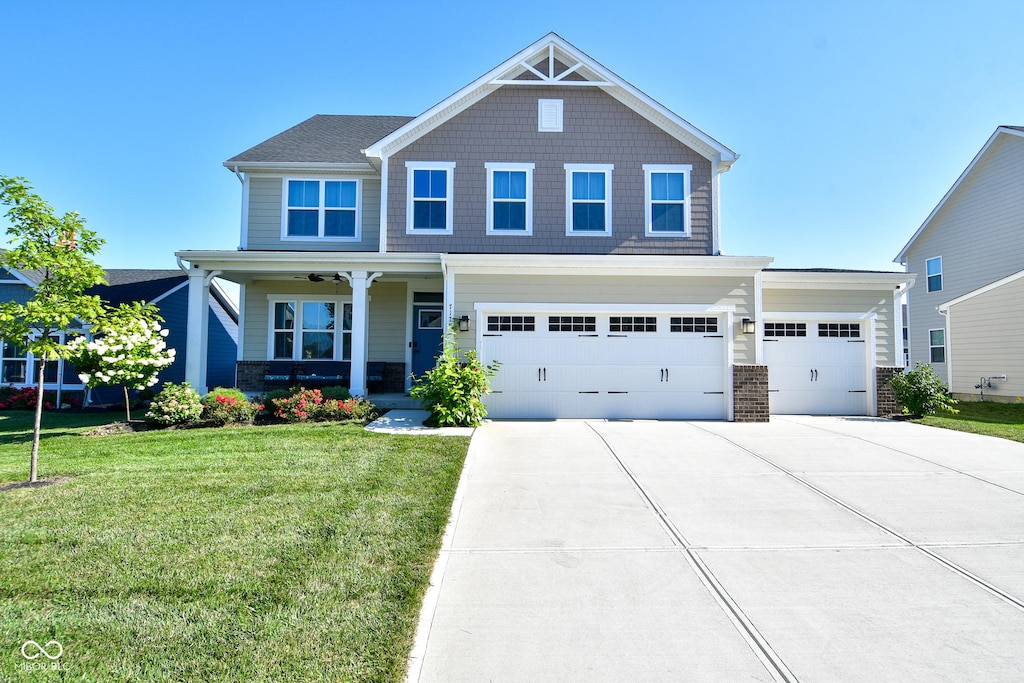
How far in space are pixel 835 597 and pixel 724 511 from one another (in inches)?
67.5

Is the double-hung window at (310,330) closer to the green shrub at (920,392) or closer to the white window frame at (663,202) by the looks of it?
the white window frame at (663,202)

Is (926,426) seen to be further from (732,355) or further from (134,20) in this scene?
(134,20)

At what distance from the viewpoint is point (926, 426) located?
10.6 m

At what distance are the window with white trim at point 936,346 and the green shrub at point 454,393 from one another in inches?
698

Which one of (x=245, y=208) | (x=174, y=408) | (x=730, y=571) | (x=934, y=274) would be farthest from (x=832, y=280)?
(x=245, y=208)

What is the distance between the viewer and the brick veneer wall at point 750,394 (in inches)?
424

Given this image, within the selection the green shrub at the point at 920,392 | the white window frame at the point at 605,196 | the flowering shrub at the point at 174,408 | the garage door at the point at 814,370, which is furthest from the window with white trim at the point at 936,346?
the flowering shrub at the point at 174,408

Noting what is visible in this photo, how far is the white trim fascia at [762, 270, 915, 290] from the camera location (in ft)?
38.6

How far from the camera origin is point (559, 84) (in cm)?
1288

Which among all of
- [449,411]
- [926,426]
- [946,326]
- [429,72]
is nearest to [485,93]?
[429,72]

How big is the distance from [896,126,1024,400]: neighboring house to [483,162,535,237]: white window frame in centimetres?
1413

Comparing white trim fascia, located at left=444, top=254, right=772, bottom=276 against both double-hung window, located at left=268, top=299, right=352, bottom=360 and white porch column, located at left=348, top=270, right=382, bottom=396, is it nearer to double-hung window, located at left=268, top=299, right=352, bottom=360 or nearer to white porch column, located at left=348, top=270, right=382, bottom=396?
white porch column, located at left=348, top=270, right=382, bottom=396

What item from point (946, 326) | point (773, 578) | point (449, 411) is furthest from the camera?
point (946, 326)

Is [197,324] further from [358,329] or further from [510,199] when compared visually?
[510,199]
